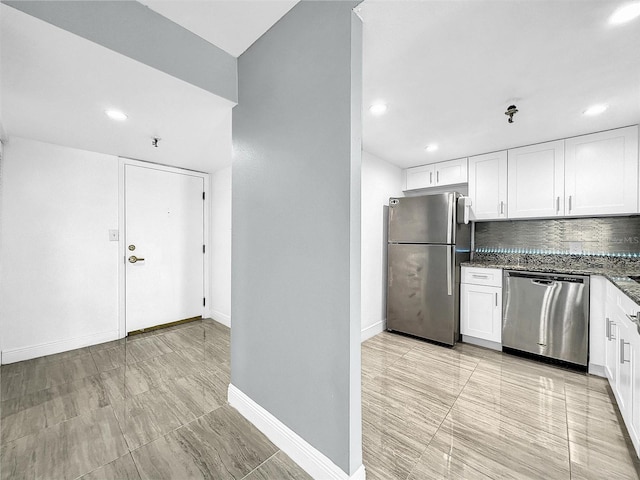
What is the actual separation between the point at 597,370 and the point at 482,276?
1.15m

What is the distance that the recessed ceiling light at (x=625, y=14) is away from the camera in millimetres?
1208

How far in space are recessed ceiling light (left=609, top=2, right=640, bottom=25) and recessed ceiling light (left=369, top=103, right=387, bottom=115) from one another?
48.6 inches

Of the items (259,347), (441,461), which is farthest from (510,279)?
(259,347)

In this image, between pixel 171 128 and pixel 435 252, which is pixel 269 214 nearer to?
pixel 171 128

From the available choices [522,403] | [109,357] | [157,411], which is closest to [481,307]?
[522,403]

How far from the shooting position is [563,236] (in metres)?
2.94

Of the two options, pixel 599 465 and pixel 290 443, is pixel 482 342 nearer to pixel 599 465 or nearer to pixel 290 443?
pixel 599 465

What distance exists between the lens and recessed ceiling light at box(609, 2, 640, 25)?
47.6 inches

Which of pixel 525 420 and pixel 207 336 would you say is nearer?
pixel 525 420

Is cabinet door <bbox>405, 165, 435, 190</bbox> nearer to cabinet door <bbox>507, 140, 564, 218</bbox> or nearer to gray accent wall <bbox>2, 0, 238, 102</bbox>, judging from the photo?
cabinet door <bbox>507, 140, 564, 218</bbox>

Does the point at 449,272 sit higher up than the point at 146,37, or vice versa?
the point at 146,37

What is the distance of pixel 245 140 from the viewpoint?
5.86 ft

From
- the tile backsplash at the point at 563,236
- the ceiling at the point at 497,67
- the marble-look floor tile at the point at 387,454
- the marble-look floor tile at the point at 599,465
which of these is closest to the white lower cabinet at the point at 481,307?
the tile backsplash at the point at 563,236

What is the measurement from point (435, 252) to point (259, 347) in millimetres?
2232
